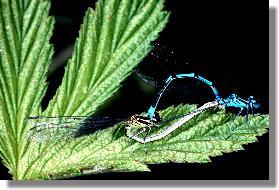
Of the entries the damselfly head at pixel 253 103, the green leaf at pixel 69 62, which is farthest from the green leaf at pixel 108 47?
the damselfly head at pixel 253 103

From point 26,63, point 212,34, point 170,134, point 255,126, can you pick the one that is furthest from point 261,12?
point 26,63

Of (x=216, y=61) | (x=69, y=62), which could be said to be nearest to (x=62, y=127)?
(x=69, y=62)

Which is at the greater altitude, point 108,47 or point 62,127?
point 108,47

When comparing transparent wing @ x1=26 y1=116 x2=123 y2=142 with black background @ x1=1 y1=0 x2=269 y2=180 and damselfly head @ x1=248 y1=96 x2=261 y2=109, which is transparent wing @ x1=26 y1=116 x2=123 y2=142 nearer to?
black background @ x1=1 y1=0 x2=269 y2=180

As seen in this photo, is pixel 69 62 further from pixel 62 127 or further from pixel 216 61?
pixel 216 61

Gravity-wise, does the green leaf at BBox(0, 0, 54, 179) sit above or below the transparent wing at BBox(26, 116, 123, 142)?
above

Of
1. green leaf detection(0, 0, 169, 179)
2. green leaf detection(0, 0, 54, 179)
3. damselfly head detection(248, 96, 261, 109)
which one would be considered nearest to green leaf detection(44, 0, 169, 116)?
green leaf detection(0, 0, 169, 179)

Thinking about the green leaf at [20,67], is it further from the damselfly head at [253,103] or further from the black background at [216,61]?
the damselfly head at [253,103]
